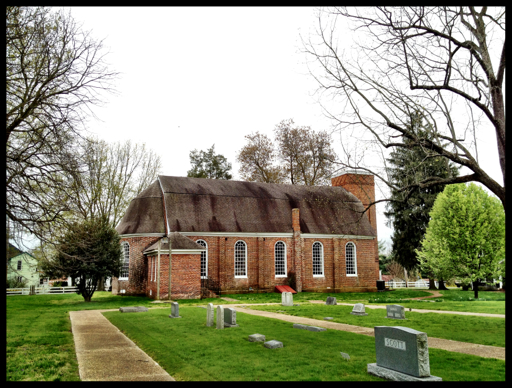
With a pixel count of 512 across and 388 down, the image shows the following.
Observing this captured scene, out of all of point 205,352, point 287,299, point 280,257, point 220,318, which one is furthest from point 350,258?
point 205,352

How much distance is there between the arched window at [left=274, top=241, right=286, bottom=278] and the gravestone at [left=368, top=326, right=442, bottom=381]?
2625cm

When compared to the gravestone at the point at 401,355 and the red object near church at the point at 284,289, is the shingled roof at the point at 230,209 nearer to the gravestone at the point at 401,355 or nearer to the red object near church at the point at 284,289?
the red object near church at the point at 284,289

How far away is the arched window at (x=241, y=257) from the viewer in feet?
109

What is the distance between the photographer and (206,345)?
11.2 meters

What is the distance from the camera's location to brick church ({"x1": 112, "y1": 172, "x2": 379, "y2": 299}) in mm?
28891

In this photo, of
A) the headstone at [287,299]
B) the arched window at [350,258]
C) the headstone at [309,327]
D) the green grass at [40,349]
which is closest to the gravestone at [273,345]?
the headstone at [309,327]

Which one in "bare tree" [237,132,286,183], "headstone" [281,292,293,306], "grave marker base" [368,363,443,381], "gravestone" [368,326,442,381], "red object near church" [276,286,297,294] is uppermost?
"bare tree" [237,132,286,183]

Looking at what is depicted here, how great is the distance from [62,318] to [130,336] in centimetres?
668

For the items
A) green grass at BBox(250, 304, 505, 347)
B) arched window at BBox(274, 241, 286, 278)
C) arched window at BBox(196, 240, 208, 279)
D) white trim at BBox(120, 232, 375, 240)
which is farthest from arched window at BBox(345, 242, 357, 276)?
green grass at BBox(250, 304, 505, 347)

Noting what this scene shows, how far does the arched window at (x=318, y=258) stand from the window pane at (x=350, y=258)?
2758 mm

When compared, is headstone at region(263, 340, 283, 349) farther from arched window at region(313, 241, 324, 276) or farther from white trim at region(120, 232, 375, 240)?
arched window at region(313, 241, 324, 276)
